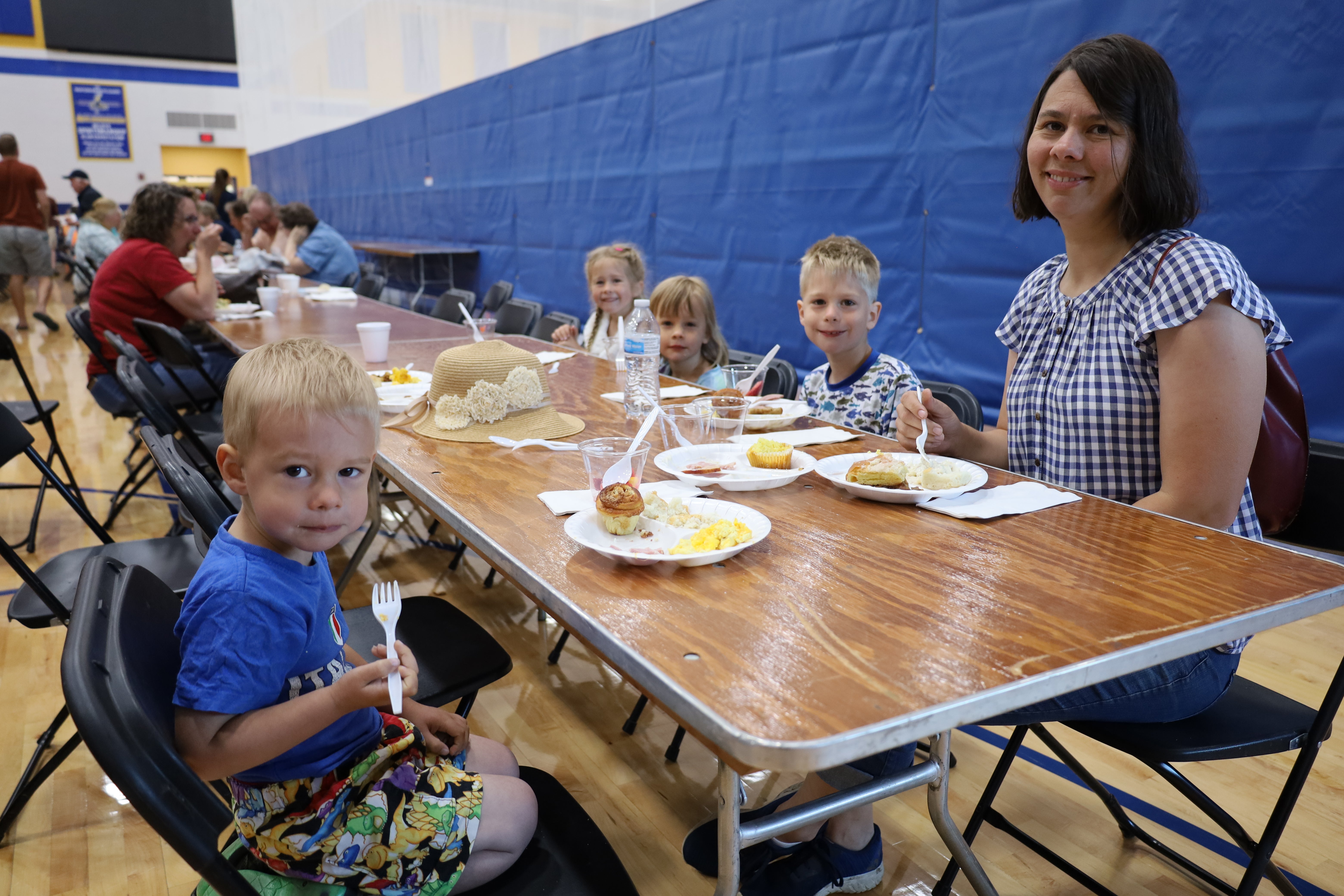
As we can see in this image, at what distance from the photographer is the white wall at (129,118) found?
54.6 feet

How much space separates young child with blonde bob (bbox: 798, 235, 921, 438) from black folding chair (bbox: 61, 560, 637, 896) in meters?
1.50

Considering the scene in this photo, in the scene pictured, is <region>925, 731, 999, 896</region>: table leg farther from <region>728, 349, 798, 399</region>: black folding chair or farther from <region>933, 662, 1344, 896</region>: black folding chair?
<region>728, 349, 798, 399</region>: black folding chair

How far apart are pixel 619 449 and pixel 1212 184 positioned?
262 centimetres

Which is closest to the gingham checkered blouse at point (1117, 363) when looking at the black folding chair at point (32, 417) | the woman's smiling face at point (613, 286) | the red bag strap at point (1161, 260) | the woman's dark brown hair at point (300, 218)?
the red bag strap at point (1161, 260)

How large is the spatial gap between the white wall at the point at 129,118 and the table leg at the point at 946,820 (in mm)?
19727

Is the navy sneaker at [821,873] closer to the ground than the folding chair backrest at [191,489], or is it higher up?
closer to the ground

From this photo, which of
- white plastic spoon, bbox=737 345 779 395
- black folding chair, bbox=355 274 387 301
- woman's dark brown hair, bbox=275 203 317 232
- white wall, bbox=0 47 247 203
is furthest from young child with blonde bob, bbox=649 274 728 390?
white wall, bbox=0 47 247 203

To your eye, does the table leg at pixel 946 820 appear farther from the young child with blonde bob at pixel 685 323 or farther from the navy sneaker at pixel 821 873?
the young child with blonde bob at pixel 685 323

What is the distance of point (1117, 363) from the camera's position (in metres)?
1.58

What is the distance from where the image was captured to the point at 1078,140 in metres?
1.57

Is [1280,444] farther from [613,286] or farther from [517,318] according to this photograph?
[517,318]

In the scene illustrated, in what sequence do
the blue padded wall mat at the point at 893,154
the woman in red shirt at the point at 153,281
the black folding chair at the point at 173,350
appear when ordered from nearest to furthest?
the blue padded wall mat at the point at 893,154 → the black folding chair at the point at 173,350 → the woman in red shirt at the point at 153,281

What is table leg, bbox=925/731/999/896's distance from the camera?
1.14 meters

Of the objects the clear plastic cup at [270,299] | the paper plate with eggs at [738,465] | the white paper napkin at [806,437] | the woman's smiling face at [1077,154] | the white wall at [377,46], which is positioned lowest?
the clear plastic cup at [270,299]
